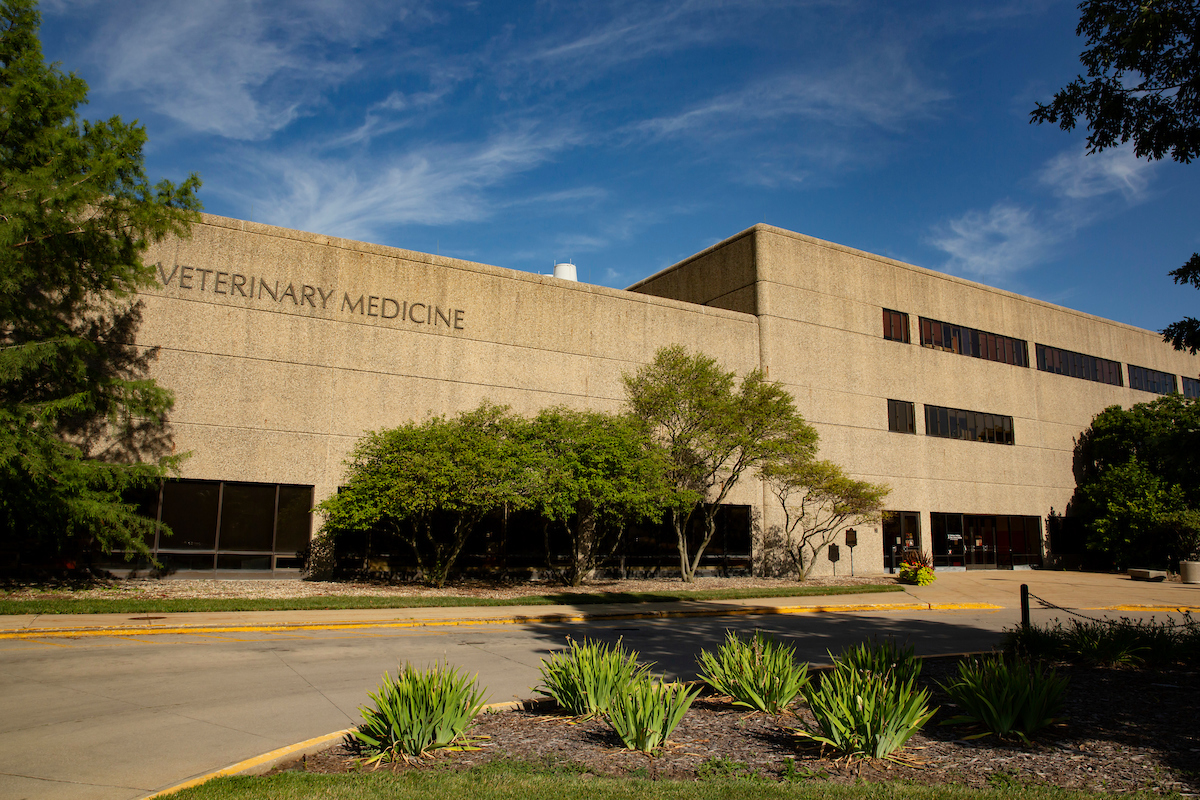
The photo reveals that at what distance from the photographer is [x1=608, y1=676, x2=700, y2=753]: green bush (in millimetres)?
6207

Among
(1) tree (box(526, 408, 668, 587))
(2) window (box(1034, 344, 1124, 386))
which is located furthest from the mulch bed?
(2) window (box(1034, 344, 1124, 386))

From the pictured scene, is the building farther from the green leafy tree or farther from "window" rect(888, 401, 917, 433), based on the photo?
the green leafy tree

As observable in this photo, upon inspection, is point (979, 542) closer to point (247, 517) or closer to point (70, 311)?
point (247, 517)

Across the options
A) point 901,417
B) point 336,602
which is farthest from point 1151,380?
point 336,602

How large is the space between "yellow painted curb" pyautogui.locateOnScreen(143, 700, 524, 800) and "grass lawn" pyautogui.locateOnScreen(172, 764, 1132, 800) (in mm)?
202

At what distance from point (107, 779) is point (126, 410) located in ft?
51.8

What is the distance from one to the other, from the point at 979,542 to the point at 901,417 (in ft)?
24.4

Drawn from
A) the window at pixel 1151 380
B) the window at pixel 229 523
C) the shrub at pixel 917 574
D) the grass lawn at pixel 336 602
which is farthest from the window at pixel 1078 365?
the window at pixel 229 523

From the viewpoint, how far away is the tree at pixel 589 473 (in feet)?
70.2

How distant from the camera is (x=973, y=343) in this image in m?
36.5

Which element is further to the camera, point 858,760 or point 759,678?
point 759,678

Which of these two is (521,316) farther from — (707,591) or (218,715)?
(218,715)

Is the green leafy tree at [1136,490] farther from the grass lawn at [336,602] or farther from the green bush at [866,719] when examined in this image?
the green bush at [866,719]

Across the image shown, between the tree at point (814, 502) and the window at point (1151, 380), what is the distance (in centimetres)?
2488
